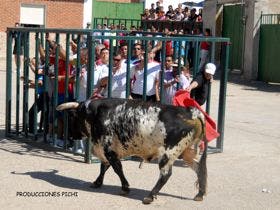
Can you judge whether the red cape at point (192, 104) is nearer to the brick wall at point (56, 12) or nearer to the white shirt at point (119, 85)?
the white shirt at point (119, 85)

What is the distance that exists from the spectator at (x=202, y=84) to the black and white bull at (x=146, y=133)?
172cm

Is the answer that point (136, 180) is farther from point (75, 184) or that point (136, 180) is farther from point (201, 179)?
point (201, 179)

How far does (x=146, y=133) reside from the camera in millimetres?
7117

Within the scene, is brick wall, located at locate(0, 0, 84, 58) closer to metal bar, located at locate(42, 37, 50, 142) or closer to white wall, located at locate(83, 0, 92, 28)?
white wall, located at locate(83, 0, 92, 28)

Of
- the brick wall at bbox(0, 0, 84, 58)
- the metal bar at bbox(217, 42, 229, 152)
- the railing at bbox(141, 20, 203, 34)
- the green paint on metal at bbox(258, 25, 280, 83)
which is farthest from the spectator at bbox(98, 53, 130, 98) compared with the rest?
the brick wall at bbox(0, 0, 84, 58)

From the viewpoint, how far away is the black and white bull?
7.08 m

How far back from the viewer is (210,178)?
834cm

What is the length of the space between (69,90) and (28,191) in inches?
100

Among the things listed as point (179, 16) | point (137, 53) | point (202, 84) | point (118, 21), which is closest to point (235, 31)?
point (179, 16)

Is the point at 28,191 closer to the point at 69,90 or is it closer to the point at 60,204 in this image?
the point at 60,204

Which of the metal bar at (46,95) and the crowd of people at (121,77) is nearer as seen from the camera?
the crowd of people at (121,77)

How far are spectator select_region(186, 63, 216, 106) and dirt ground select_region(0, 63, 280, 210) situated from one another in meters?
0.90

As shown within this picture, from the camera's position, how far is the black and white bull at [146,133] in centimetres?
708

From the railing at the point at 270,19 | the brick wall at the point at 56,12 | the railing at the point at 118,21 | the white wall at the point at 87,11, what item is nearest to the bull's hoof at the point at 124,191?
the railing at the point at 270,19
